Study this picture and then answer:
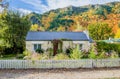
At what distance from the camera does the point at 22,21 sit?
44.5 metres

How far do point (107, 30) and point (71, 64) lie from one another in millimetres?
63090

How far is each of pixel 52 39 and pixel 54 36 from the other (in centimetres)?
199

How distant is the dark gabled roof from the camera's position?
38.7 m

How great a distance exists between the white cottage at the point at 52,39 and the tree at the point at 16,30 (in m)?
4.10

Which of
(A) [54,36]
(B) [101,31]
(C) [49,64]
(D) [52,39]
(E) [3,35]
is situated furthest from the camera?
(B) [101,31]

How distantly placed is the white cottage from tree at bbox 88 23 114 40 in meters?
40.8

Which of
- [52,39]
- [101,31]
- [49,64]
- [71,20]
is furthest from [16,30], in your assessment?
[71,20]

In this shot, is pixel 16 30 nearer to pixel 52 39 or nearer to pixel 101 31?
pixel 52 39

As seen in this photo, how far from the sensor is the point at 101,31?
3214 inches

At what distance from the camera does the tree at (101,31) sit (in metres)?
80.9

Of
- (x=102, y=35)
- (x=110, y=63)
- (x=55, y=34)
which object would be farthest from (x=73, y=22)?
(x=110, y=63)

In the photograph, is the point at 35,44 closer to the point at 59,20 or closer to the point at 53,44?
the point at 53,44

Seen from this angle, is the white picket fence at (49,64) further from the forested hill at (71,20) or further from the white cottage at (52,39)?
the forested hill at (71,20)

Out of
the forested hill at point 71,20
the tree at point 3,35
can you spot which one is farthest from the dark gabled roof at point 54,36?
the forested hill at point 71,20
